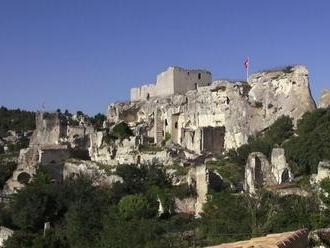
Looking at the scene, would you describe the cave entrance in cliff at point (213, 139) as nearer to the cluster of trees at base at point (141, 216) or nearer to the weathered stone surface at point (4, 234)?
the cluster of trees at base at point (141, 216)

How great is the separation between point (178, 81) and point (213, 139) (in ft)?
36.2

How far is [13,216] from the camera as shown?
39.8 metres

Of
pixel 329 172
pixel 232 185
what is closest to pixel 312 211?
pixel 329 172

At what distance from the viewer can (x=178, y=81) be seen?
62750mm

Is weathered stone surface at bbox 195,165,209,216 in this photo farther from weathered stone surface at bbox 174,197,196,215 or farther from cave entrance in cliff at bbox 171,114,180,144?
cave entrance in cliff at bbox 171,114,180,144

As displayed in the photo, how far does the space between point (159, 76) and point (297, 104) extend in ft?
57.6

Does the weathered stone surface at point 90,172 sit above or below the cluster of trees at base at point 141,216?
above

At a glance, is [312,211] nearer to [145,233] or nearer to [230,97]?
[145,233]

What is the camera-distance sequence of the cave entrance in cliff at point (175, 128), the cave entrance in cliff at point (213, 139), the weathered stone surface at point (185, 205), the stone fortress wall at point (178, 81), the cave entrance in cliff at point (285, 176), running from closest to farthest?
the cave entrance in cliff at point (285, 176)
the weathered stone surface at point (185, 205)
the cave entrance in cliff at point (213, 139)
the cave entrance in cliff at point (175, 128)
the stone fortress wall at point (178, 81)

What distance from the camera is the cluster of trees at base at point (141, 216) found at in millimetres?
24250

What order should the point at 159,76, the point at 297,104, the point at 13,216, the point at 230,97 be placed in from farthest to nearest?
the point at 159,76, the point at 230,97, the point at 297,104, the point at 13,216

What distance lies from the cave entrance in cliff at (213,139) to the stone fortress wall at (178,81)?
9540 mm

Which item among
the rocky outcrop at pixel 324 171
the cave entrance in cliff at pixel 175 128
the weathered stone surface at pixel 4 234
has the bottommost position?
the weathered stone surface at pixel 4 234

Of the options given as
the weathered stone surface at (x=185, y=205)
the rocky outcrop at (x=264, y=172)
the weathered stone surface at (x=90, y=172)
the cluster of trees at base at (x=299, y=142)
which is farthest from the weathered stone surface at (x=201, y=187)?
the weathered stone surface at (x=90, y=172)
